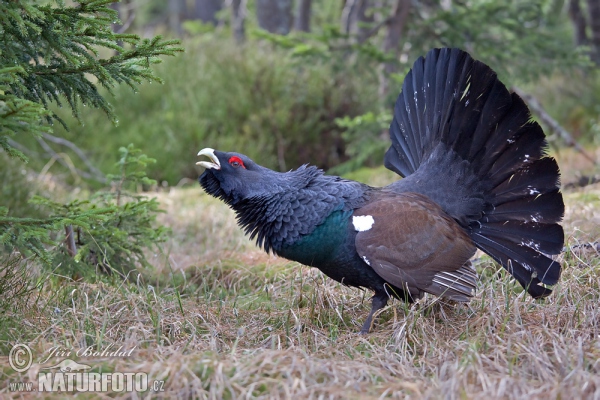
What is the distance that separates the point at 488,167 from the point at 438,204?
435 millimetres

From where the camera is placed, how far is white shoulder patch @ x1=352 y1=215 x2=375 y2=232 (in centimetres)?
390

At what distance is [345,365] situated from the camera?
3100mm

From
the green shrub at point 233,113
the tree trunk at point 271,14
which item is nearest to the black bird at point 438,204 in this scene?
the green shrub at point 233,113

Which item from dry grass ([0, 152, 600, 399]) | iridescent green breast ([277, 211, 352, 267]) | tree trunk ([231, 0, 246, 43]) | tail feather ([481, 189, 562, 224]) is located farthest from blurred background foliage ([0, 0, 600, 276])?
tail feather ([481, 189, 562, 224])

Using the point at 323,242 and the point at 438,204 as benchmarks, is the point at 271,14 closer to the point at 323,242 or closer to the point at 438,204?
the point at 438,204

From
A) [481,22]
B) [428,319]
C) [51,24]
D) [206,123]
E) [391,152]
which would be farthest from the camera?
[206,123]

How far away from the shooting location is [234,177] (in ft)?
13.3

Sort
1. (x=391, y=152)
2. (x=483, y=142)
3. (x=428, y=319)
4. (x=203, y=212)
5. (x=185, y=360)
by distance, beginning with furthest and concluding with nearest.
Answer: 1. (x=203, y=212)
2. (x=391, y=152)
3. (x=483, y=142)
4. (x=428, y=319)
5. (x=185, y=360)

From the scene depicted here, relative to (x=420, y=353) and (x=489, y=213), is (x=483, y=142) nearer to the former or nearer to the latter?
(x=489, y=213)

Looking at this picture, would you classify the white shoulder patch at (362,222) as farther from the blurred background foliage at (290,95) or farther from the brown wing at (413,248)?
the blurred background foliage at (290,95)

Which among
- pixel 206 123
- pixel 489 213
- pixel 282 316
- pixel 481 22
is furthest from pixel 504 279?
pixel 206 123

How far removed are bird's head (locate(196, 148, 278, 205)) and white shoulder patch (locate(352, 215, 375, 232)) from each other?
62 cm

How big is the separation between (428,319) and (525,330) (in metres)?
0.62

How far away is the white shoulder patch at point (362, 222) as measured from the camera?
154 inches
